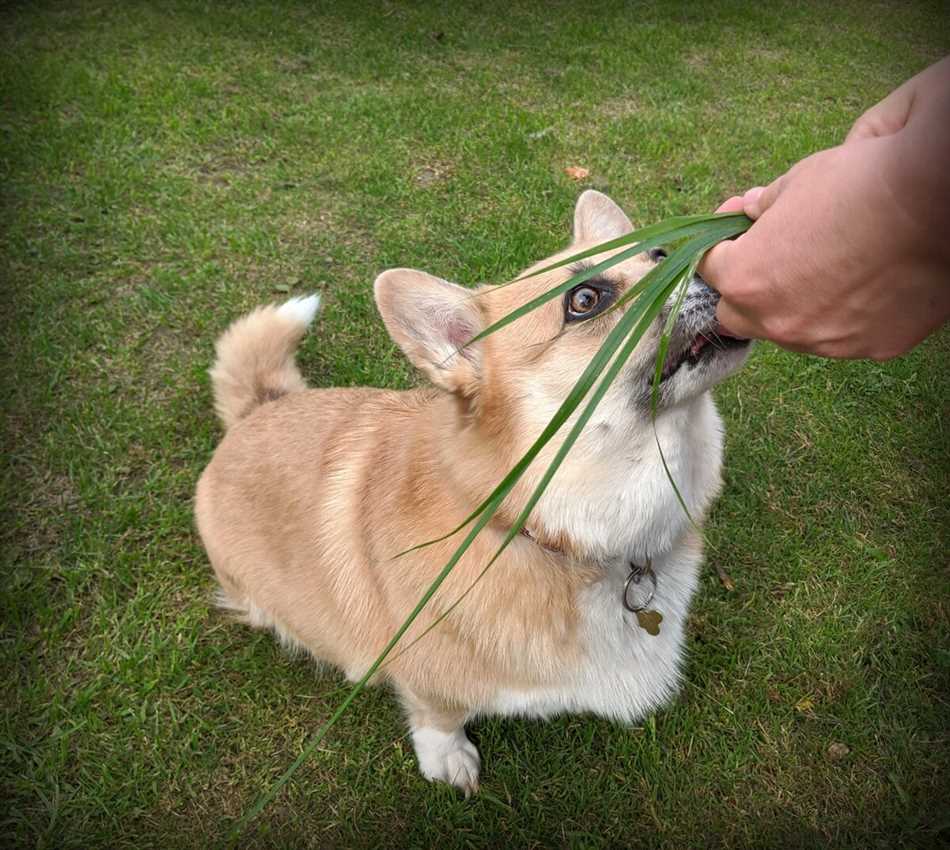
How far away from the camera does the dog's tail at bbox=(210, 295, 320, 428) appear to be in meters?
2.84

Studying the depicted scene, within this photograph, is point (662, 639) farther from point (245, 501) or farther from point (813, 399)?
point (813, 399)

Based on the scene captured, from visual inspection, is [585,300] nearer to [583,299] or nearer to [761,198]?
[583,299]

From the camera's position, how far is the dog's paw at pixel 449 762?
7.52ft

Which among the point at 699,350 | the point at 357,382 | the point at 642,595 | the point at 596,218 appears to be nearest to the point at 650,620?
the point at 642,595

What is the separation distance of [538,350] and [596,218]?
0.77m

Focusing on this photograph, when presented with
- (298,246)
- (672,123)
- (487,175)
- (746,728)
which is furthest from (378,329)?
(672,123)

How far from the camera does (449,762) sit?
232 cm

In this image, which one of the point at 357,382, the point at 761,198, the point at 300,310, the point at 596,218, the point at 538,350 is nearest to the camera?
the point at 761,198

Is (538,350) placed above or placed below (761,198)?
below

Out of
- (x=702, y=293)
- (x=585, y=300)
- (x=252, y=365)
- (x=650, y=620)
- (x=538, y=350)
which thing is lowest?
(x=650, y=620)

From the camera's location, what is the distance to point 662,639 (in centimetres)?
208

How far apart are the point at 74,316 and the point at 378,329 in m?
1.77

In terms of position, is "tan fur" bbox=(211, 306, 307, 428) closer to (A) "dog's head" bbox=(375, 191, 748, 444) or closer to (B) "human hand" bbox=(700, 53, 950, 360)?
(A) "dog's head" bbox=(375, 191, 748, 444)

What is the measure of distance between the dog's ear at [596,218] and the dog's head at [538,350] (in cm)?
38
